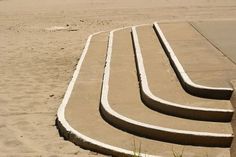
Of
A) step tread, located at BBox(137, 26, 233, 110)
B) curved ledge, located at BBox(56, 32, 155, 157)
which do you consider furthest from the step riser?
curved ledge, located at BBox(56, 32, 155, 157)

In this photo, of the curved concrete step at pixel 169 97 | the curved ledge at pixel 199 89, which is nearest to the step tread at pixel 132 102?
the curved concrete step at pixel 169 97

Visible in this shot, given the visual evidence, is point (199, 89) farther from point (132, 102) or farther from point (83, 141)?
point (83, 141)

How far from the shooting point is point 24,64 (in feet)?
42.1

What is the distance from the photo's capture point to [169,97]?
24.1 ft

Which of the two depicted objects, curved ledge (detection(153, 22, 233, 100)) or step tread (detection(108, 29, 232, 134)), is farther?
curved ledge (detection(153, 22, 233, 100))

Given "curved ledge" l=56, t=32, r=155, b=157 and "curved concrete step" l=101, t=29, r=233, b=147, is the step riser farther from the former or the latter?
"curved ledge" l=56, t=32, r=155, b=157

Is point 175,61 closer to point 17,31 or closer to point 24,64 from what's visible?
point 24,64

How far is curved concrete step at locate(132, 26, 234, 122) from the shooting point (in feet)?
22.1

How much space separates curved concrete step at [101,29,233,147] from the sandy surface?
0.78m

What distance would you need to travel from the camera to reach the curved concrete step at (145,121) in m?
6.31

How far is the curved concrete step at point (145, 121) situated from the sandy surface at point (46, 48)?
2.56ft

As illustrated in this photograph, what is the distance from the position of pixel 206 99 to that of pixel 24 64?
6872 mm

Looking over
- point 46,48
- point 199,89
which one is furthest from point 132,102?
point 46,48

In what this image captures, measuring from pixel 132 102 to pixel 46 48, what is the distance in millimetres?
8110
